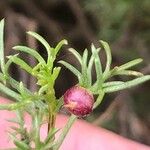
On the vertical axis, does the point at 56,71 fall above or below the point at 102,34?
below

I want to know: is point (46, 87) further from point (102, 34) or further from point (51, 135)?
point (102, 34)

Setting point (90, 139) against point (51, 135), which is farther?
point (90, 139)

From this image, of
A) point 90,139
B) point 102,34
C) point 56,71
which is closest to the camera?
point 56,71

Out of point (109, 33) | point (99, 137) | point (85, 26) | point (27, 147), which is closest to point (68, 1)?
point (85, 26)

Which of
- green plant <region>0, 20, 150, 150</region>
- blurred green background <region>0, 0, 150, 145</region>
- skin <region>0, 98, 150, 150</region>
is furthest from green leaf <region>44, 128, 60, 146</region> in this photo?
blurred green background <region>0, 0, 150, 145</region>

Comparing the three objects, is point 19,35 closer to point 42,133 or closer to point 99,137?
point 99,137

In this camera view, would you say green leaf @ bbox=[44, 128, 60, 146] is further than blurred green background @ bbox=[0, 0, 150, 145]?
No

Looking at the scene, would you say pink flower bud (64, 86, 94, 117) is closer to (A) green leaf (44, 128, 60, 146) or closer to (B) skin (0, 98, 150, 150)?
(A) green leaf (44, 128, 60, 146)

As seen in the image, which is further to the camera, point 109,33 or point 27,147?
point 109,33

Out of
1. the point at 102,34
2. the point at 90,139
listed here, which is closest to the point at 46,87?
the point at 90,139
